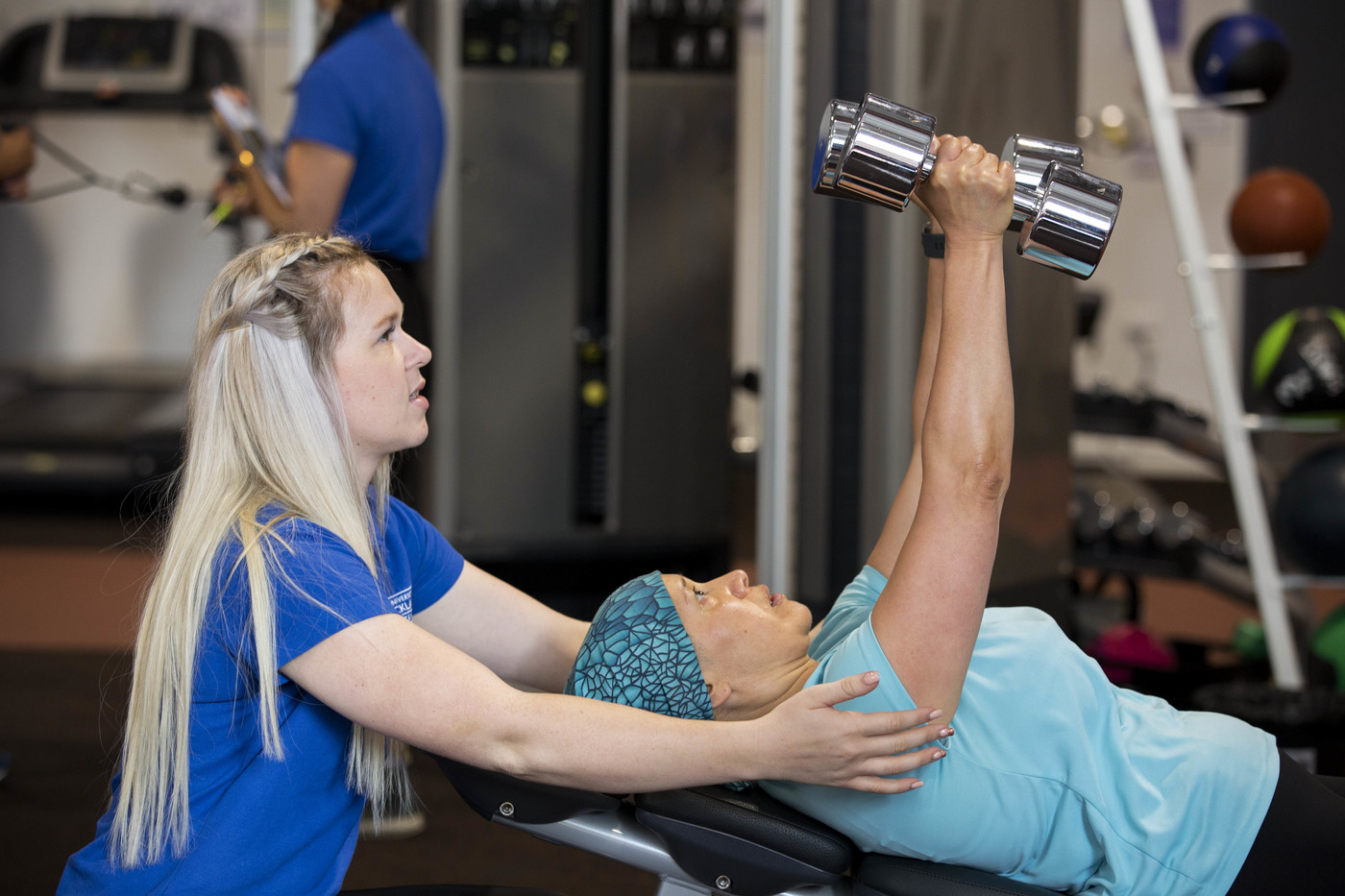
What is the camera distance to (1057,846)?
106 cm

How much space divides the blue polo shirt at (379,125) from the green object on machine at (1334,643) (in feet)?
7.31

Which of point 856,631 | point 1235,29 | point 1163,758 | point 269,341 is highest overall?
point 1235,29

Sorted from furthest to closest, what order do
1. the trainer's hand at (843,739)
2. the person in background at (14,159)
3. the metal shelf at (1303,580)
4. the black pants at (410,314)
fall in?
the metal shelf at (1303,580) < the person in background at (14,159) < the black pants at (410,314) < the trainer's hand at (843,739)

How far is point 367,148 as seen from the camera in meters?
2.24

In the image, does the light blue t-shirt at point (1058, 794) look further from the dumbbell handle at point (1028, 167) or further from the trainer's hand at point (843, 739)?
the dumbbell handle at point (1028, 167)

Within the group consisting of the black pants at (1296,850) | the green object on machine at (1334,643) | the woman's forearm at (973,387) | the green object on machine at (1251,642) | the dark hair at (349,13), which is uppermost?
Answer: the dark hair at (349,13)

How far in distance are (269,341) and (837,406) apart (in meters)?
1.95

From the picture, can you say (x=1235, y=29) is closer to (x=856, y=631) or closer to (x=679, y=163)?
(x=679, y=163)

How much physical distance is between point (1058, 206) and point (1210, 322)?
209 cm

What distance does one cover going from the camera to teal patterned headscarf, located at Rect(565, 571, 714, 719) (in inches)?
41.9

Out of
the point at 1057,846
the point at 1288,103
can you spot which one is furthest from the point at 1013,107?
the point at 1288,103

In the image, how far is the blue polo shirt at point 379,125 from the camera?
7.07 ft

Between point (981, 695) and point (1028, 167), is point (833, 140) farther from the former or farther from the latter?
point (981, 695)

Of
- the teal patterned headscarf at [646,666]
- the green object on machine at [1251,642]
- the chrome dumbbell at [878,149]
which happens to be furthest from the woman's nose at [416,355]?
the green object on machine at [1251,642]
